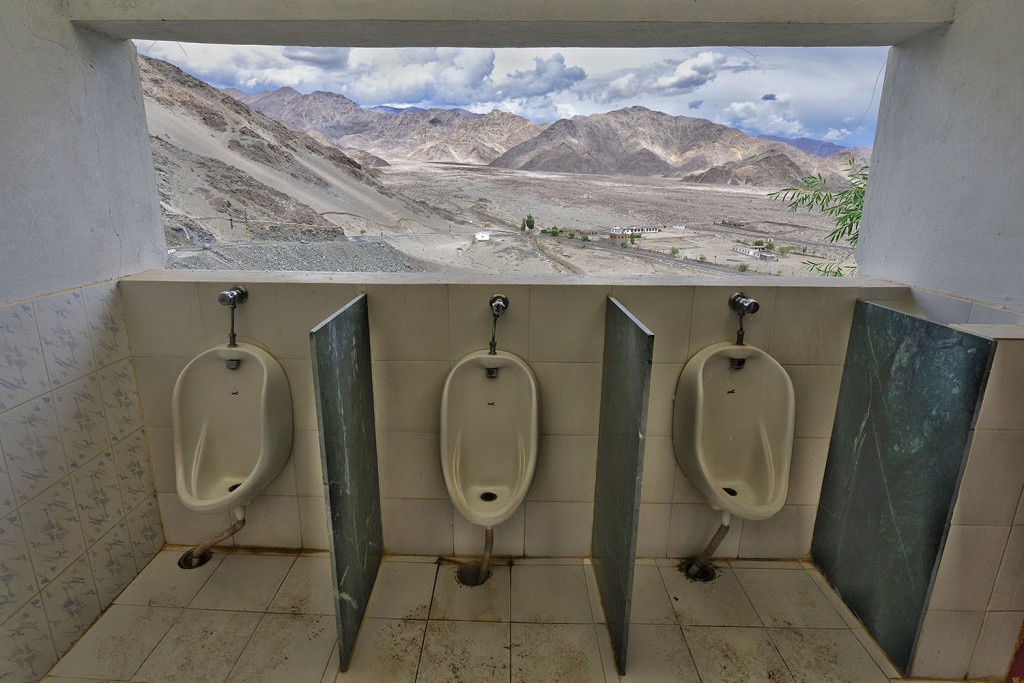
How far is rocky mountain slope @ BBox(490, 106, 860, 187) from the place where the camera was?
273 cm

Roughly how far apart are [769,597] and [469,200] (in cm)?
252

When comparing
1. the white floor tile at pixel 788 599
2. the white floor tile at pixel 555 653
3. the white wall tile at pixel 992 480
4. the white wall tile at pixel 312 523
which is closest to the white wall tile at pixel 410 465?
the white wall tile at pixel 312 523

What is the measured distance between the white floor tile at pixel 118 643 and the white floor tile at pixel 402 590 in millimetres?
714

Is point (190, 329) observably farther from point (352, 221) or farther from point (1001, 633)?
point (1001, 633)

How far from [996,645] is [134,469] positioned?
10.0 ft

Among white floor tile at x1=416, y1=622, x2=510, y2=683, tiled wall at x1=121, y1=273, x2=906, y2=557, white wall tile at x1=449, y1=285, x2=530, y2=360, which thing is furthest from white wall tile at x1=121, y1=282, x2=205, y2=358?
white floor tile at x1=416, y1=622, x2=510, y2=683

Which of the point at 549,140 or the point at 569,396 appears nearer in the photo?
the point at 569,396

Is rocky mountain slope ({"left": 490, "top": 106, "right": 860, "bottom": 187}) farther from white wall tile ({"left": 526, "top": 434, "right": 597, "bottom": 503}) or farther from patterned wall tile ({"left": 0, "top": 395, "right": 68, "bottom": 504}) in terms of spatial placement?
patterned wall tile ({"left": 0, "top": 395, "right": 68, "bottom": 504})

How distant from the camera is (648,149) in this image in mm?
2850

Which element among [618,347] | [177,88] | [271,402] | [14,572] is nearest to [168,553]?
[14,572]

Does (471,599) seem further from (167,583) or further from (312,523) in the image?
(167,583)

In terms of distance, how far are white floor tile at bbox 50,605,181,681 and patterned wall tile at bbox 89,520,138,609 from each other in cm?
7

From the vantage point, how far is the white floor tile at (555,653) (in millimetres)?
1468

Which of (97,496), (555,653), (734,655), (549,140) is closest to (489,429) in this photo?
(555,653)
